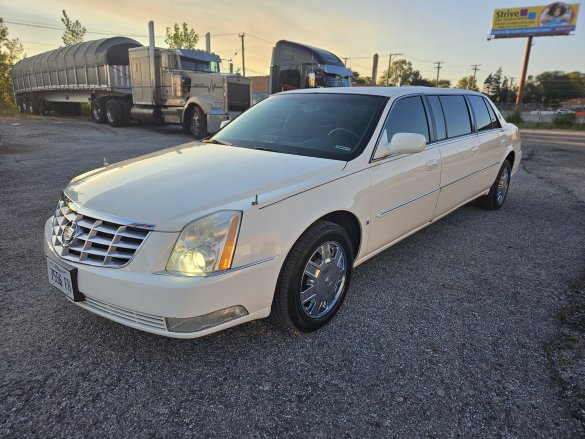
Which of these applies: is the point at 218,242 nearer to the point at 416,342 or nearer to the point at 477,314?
the point at 416,342

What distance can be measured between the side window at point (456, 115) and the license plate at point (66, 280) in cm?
357

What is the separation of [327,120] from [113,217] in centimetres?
192

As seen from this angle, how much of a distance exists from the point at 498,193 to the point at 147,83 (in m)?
14.1

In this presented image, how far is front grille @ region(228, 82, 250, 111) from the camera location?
46.9ft

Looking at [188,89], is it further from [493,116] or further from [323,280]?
[323,280]

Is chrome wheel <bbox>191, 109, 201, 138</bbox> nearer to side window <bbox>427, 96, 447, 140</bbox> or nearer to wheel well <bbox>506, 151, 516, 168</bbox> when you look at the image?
wheel well <bbox>506, 151, 516, 168</bbox>

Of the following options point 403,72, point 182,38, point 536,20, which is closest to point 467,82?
point 403,72

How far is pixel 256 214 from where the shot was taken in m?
2.18

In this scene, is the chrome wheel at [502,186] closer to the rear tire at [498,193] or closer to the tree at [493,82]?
the rear tire at [498,193]

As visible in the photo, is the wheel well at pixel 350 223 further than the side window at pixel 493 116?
No

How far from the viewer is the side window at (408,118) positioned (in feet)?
10.8

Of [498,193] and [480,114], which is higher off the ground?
[480,114]

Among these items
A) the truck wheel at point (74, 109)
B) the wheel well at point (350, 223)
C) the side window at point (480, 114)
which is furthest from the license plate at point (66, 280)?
the truck wheel at point (74, 109)

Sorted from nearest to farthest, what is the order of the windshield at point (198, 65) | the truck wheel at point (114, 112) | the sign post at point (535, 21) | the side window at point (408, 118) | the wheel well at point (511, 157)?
the side window at point (408, 118) < the wheel well at point (511, 157) < the windshield at point (198, 65) < the truck wheel at point (114, 112) < the sign post at point (535, 21)
